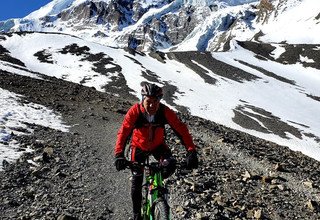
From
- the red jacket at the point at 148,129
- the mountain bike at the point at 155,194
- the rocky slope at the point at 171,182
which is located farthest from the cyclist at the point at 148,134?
the rocky slope at the point at 171,182

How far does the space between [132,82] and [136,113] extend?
275 ft

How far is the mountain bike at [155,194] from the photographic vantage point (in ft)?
28.9

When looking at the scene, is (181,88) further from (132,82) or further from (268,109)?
(268,109)

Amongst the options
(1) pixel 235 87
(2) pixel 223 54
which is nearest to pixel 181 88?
(1) pixel 235 87

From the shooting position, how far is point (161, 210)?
8.77m

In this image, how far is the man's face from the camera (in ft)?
32.0

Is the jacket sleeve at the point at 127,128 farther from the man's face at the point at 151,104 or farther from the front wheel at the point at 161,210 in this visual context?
the front wheel at the point at 161,210

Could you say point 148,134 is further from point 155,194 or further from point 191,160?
point 155,194

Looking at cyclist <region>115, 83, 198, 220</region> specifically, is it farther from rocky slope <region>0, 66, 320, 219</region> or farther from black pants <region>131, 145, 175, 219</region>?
rocky slope <region>0, 66, 320, 219</region>

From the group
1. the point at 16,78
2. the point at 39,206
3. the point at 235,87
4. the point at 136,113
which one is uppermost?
the point at 136,113

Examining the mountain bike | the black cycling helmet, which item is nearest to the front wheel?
the mountain bike

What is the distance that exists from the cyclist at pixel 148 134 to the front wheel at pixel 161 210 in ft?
2.64

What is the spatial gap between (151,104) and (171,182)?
7.63 metres

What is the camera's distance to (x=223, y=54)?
134m
